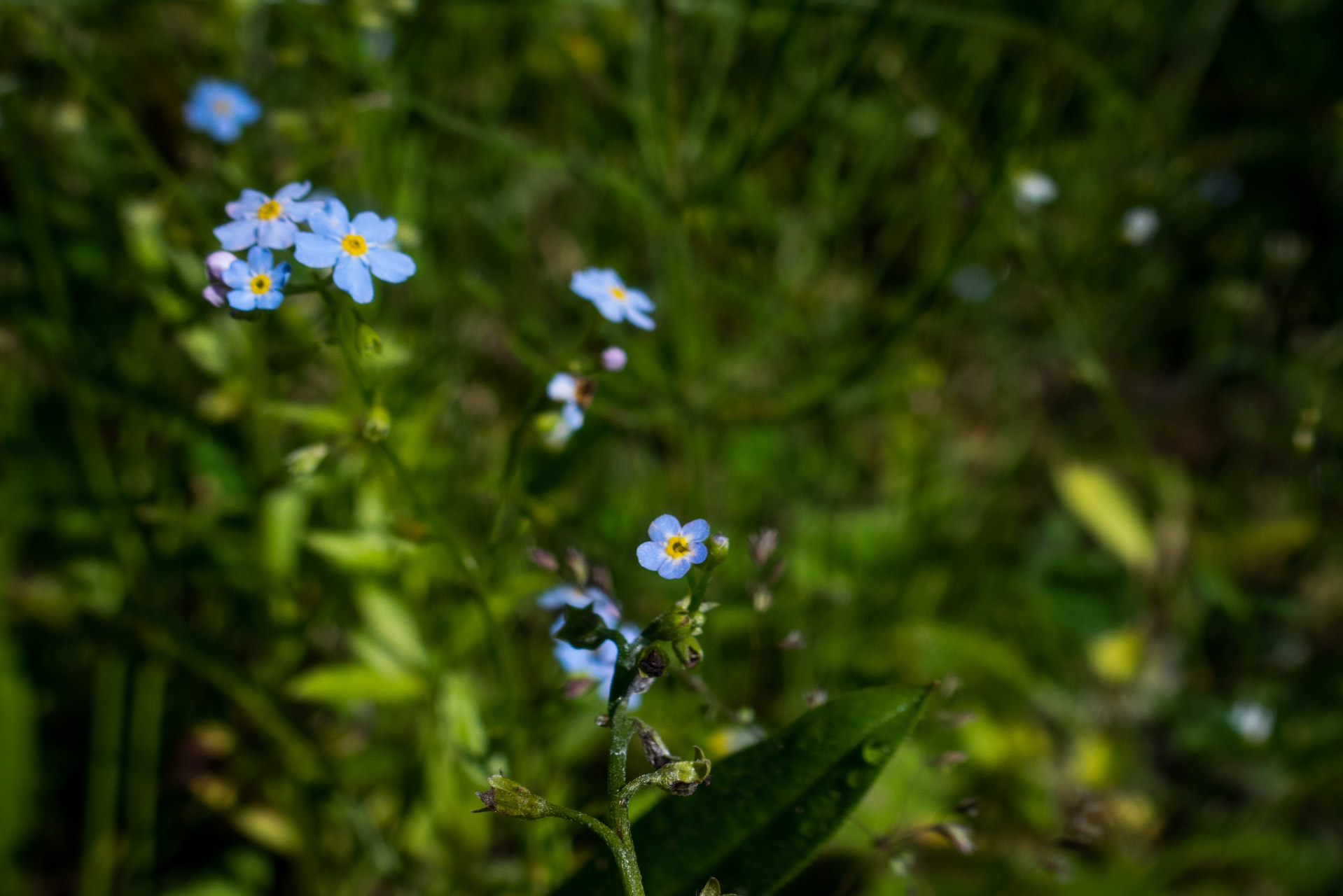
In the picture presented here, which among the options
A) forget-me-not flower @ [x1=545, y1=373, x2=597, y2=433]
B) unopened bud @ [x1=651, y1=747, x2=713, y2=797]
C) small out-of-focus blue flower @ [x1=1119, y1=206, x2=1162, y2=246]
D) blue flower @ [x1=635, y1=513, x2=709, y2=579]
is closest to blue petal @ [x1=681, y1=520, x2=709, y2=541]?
blue flower @ [x1=635, y1=513, x2=709, y2=579]

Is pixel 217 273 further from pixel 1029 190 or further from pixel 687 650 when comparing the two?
pixel 1029 190

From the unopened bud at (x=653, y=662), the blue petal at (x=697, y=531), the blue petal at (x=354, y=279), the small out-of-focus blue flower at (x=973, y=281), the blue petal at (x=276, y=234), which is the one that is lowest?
the unopened bud at (x=653, y=662)

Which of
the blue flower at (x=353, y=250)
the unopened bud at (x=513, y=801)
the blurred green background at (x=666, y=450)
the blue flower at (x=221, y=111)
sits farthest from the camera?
the blue flower at (x=221, y=111)

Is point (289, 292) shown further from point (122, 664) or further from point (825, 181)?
point (825, 181)

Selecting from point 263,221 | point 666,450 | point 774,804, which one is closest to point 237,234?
point 263,221

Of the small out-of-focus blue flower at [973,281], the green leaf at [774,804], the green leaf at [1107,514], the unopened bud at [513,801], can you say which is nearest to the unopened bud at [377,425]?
the unopened bud at [513,801]

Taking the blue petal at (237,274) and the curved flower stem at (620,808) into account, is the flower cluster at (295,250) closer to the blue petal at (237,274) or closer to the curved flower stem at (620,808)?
the blue petal at (237,274)
